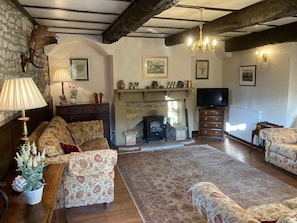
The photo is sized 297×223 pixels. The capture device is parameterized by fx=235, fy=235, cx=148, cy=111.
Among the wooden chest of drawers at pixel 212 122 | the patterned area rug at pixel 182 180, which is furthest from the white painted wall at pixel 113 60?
the patterned area rug at pixel 182 180

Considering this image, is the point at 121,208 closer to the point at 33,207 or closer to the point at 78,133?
the point at 33,207

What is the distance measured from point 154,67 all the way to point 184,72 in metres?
0.83

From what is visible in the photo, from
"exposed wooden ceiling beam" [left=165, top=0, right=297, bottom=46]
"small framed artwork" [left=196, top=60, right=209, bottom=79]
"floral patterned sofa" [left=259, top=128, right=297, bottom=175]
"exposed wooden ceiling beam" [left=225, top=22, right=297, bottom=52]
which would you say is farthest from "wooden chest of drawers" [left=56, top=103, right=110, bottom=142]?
"exposed wooden ceiling beam" [left=225, top=22, right=297, bottom=52]

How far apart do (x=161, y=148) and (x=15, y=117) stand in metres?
3.51

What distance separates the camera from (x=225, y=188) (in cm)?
348

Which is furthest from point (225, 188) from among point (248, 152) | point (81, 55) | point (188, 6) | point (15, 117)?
point (81, 55)

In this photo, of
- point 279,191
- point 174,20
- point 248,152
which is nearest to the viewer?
point 279,191

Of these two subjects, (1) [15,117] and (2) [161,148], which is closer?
(1) [15,117]

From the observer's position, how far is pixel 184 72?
6.09m

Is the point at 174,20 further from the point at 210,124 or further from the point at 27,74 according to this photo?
the point at 210,124

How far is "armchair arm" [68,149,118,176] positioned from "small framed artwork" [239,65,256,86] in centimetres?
429

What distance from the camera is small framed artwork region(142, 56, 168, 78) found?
5754mm

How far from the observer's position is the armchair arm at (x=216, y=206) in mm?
1430

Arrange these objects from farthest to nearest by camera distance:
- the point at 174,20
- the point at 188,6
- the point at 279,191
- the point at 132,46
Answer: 1. the point at 132,46
2. the point at 174,20
3. the point at 279,191
4. the point at 188,6
